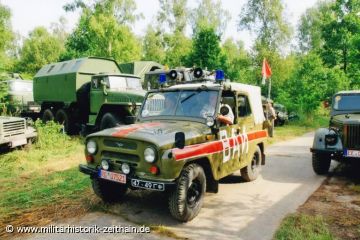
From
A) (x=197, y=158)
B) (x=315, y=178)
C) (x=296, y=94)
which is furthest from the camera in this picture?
(x=296, y=94)

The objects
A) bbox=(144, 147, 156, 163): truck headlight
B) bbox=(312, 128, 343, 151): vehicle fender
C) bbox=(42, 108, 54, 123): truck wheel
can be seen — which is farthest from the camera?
bbox=(42, 108, 54, 123): truck wheel

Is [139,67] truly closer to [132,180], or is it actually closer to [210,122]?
[210,122]

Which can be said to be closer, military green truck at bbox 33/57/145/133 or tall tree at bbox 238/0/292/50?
military green truck at bbox 33/57/145/133

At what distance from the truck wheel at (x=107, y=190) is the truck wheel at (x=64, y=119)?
7.64 m

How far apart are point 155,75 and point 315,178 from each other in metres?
6.61

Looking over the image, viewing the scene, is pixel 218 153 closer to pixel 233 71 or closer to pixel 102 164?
pixel 102 164

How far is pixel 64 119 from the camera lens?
12820mm

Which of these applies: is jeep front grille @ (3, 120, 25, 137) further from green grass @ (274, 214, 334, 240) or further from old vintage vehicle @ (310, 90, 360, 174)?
old vintage vehicle @ (310, 90, 360, 174)

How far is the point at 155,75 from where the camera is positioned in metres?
12.2

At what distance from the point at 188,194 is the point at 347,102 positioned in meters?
5.35

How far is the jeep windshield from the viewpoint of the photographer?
5.51 metres

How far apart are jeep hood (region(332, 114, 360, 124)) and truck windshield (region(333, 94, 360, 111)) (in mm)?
396

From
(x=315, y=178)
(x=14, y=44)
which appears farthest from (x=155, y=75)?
(x=14, y=44)

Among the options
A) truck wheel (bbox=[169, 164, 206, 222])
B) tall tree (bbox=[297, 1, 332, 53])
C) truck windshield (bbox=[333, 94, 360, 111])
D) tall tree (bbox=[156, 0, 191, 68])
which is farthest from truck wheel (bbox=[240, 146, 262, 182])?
tall tree (bbox=[297, 1, 332, 53])
